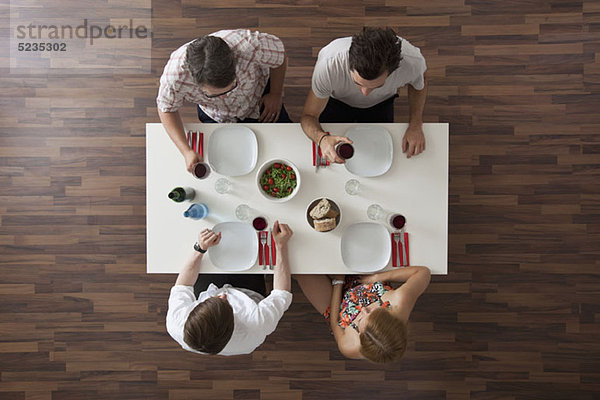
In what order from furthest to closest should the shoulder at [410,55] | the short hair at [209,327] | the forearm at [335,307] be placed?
the forearm at [335,307] → the shoulder at [410,55] → the short hair at [209,327]

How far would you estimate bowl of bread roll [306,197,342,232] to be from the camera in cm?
185

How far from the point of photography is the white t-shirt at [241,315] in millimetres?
1809

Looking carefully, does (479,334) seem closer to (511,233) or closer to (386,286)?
(511,233)

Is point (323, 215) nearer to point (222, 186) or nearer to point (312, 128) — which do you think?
point (312, 128)

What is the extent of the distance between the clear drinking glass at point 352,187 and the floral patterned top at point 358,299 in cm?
47

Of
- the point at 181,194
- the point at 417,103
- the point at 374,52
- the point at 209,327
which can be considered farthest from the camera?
the point at 417,103

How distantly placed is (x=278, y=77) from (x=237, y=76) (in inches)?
11.2

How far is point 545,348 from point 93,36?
3.69 metres

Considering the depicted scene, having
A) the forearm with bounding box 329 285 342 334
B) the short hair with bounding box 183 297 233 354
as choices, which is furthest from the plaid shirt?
the forearm with bounding box 329 285 342 334

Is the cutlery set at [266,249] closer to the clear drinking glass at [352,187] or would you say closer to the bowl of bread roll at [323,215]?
the bowl of bread roll at [323,215]

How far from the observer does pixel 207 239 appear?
1.87 meters

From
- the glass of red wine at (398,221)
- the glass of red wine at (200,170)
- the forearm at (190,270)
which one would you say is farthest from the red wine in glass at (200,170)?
the glass of red wine at (398,221)

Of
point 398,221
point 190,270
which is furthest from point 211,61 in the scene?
point 398,221

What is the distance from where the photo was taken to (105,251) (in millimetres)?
2693
